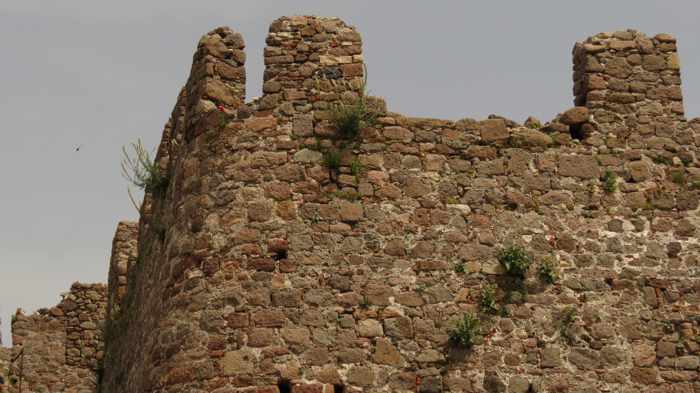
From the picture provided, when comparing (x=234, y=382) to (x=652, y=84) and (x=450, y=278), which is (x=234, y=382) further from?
(x=652, y=84)

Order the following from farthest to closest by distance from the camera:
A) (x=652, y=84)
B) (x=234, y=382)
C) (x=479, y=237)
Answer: (x=652, y=84), (x=479, y=237), (x=234, y=382)

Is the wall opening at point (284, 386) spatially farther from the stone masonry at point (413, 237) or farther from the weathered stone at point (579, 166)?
the weathered stone at point (579, 166)

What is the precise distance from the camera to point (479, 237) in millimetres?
13859

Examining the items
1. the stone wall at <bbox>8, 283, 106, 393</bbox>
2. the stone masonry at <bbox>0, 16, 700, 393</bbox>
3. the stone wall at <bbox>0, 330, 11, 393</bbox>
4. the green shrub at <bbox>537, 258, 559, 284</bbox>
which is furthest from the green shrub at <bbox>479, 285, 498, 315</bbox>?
the stone wall at <bbox>0, 330, 11, 393</bbox>

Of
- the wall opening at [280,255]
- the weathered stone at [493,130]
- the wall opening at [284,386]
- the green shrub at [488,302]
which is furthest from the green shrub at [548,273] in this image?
the wall opening at [284,386]

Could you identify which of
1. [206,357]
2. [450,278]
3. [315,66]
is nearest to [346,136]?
[315,66]

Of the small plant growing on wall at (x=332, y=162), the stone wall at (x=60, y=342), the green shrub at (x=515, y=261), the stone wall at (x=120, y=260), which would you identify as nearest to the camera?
the green shrub at (x=515, y=261)

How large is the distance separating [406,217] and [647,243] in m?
2.48

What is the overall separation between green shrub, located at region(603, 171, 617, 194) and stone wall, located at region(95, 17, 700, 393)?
0.01 meters

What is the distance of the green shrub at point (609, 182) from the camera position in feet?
46.8

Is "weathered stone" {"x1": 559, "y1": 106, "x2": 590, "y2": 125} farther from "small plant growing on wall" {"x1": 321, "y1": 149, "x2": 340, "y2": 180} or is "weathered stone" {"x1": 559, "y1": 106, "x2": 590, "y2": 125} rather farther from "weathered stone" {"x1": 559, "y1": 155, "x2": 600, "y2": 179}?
"small plant growing on wall" {"x1": 321, "y1": 149, "x2": 340, "y2": 180}

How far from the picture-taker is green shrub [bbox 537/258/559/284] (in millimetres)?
13797

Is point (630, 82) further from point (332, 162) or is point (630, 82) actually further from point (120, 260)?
point (120, 260)

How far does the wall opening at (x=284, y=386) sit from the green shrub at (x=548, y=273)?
8.99 feet
